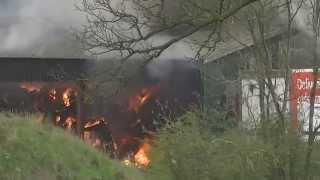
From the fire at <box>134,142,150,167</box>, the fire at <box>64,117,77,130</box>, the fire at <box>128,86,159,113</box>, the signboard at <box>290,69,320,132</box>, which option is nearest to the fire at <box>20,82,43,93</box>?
the fire at <box>64,117,77,130</box>

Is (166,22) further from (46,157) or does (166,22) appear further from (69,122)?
(69,122)

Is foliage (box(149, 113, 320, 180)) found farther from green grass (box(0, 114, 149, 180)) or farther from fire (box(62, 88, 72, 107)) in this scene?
fire (box(62, 88, 72, 107))

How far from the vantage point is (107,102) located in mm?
16750

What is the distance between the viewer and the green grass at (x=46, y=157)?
10.6 meters

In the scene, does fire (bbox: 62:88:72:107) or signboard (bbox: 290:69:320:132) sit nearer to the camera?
signboard (bbox: 290:69:320:132)

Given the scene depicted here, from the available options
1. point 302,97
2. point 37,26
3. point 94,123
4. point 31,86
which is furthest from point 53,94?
point 302,97

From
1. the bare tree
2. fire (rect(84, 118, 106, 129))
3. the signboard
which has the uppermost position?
the bare tree

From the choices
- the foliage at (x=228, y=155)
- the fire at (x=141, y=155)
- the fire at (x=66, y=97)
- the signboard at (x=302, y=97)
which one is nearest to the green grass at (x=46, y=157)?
the foliage at (x=228, y=155)

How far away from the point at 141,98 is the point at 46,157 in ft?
20.7

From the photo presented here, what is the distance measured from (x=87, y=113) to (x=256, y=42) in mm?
4680

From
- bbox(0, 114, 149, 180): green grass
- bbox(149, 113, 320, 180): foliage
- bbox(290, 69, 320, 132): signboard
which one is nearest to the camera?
bbox(0, 114, 149, 180): green grass

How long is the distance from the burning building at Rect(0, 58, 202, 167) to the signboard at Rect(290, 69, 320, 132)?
2.29 meters

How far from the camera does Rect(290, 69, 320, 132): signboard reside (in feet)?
42.7

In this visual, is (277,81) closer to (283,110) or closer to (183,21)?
(283,110)
